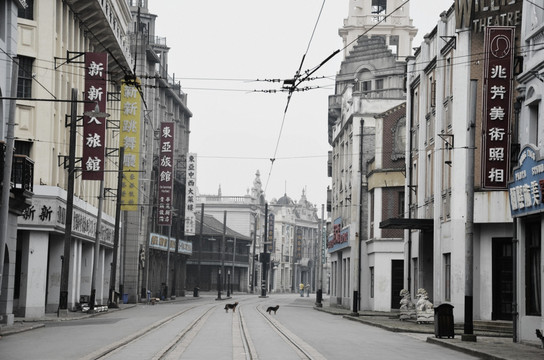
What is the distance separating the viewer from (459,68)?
1506 inches

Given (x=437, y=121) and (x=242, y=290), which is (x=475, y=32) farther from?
(x=242, y=290)

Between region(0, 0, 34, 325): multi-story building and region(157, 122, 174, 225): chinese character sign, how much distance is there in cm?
4346

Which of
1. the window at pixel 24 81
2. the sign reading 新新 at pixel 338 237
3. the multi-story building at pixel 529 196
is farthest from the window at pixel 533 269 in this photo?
the sign reading 新新 at pixel 338 237

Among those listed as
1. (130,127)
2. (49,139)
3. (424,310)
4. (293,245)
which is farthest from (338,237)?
(293,245)

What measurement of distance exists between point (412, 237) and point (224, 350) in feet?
90.1

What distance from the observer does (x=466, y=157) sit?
119 feet

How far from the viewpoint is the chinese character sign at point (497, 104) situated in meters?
31.7

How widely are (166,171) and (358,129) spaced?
21.1 metres

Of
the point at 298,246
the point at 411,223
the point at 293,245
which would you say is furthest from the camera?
the point at 293,245

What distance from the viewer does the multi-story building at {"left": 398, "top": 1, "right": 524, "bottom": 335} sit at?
31828 millimetres

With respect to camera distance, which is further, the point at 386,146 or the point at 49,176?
the point at 386,146

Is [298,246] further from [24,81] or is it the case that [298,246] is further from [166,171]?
[24,81]

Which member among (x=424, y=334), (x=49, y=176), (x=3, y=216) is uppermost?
(x=49, y=176)

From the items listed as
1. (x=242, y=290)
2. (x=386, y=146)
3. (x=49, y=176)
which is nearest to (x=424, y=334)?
(x=49, y=176)
